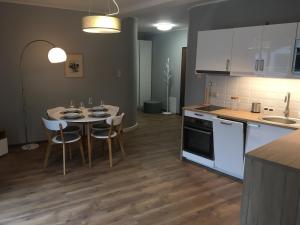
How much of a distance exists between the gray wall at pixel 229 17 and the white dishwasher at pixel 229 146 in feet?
3.50

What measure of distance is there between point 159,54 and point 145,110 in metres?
1.86

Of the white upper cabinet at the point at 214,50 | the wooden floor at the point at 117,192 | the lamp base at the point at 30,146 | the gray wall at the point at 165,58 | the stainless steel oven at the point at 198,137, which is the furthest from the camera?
the gray wall at the point at 165,58

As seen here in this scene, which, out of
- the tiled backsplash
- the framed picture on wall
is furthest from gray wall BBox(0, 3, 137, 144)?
the tiled backsplash

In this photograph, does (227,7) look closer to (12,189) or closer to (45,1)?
(45,1)

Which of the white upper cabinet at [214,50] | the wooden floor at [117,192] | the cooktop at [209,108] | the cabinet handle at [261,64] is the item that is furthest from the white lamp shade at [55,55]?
the cabinet handle at [261,64]

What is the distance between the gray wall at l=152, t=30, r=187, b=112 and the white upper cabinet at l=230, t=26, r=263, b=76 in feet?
13.2

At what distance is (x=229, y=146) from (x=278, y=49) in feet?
4.50

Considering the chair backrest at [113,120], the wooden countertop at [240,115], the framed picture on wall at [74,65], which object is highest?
the framed picture on wall at [74,65]

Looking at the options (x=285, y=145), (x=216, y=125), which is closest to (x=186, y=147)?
(x=216, y=125)

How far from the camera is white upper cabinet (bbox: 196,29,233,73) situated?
3.67m

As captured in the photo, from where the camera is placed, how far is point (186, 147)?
4.23m

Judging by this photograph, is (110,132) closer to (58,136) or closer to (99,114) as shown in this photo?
(99,114)

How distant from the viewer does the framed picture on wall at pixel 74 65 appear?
5.18 metres

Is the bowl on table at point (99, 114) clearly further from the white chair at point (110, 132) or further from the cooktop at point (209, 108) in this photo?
the cooktop at point (209, 108)
